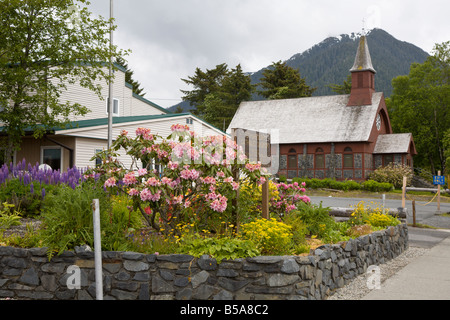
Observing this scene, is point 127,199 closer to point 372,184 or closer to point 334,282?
point 334,282

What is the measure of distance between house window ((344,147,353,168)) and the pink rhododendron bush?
99.0 ft

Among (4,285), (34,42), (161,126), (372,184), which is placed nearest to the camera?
(4,285)

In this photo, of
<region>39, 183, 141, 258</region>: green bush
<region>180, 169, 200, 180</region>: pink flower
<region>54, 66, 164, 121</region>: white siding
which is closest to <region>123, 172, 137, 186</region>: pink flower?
<region>39, 183, 141, 258</region>: green bush

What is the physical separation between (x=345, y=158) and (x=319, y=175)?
2568 mm

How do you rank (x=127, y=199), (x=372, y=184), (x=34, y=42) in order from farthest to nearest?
(x=372, y=184)
(x=34, y=42)
(x=127, y=199)

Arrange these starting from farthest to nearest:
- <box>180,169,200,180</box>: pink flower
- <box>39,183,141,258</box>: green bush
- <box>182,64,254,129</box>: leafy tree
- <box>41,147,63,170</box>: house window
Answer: <box>182,64,254,129</box>: leafy tree, <box>41,147,63,170</box>: house window, <box>180,169,200,180</box>: pink flower, <box>39,183,141,258</box>: green bush

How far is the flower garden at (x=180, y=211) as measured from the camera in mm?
6156

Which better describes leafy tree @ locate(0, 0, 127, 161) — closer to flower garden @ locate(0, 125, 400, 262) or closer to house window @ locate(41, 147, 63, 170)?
house window @ locate(41, 147, 63, 170)

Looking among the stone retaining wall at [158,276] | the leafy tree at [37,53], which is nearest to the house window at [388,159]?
the leafy tree at [37,53]

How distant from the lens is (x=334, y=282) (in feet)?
22.9

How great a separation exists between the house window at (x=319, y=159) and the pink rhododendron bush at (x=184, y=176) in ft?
100

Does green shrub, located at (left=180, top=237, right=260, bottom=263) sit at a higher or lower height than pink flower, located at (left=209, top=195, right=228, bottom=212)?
lower

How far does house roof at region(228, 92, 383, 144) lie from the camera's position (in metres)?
36.2
